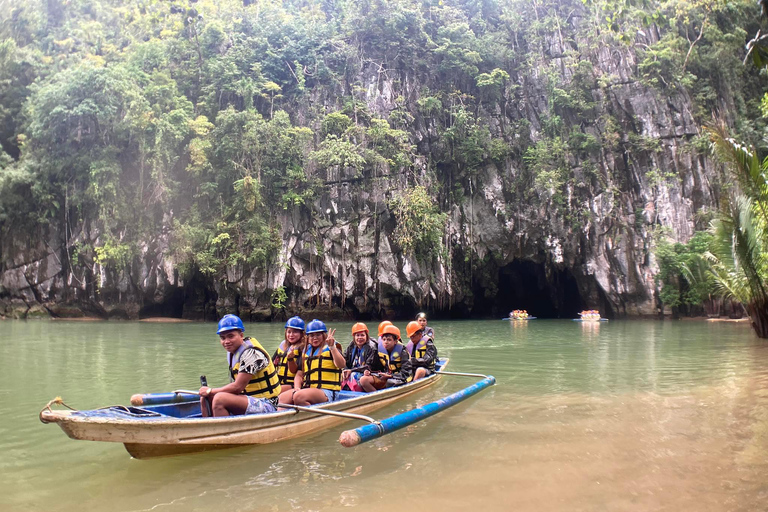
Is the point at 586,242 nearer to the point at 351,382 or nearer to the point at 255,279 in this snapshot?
the point at 255,279

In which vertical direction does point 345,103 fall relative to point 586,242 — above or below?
above

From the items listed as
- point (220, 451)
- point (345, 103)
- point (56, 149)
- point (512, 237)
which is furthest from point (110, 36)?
point (220, 451)

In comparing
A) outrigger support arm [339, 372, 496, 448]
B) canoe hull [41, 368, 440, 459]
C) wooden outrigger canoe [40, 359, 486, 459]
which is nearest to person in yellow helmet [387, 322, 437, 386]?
outrigger support arm [339, 372, 496, 448]

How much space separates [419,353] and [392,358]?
2.59 ft

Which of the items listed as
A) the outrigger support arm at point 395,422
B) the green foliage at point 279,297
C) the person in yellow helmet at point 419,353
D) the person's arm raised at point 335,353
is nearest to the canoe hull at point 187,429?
the person's arm raised at point 335,353

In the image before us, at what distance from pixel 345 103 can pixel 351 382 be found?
2333 centimetres

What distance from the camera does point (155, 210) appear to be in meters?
26.5

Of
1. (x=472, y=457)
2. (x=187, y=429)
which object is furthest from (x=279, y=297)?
(x=472, y=457)

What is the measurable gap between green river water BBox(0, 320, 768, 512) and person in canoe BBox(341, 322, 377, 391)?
66 centimetres

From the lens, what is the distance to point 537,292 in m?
34.3

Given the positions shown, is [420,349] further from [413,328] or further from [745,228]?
[745,228]

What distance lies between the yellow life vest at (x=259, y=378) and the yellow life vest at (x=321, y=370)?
81cm

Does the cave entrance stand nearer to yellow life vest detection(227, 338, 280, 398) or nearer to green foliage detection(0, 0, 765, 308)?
green foliage detection(0, 0, 765, 308)

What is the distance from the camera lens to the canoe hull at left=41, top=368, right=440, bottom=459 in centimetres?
397
